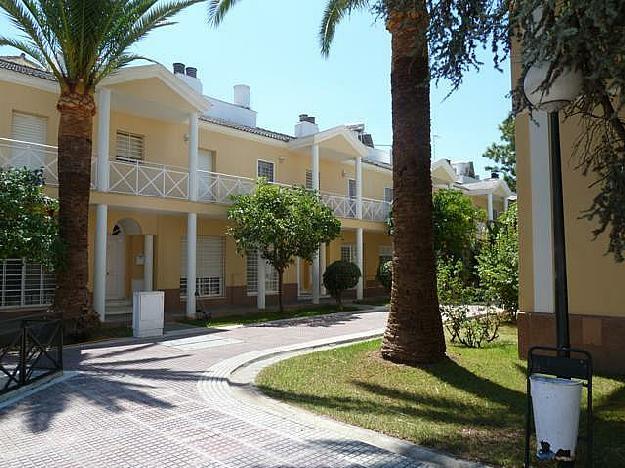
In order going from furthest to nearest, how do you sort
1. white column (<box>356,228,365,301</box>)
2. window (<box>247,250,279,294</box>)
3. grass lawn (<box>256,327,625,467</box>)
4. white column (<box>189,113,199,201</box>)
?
white column (<box>356,228,365,301</box>)
window (<box>247,250,279,294</box>)
white column (<box>189,113,199,201</box>)
grass lawn (<box>256,327,625,467</box>)

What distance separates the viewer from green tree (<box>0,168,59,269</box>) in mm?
10047

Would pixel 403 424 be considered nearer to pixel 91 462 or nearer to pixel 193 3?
pixel 91 462

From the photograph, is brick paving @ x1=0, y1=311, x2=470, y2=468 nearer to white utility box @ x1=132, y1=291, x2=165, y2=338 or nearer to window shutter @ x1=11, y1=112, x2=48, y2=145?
white utility box @ x1=132, y1=291, x2=165, y2=338

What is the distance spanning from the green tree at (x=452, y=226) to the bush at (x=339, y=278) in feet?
15.3

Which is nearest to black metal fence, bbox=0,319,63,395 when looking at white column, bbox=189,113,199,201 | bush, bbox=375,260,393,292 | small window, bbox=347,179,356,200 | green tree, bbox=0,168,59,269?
green tree, bbox=0,168,59,269

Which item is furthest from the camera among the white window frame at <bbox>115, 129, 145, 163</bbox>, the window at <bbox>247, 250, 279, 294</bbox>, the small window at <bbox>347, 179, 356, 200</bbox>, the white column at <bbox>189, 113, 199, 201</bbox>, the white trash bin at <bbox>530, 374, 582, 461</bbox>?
the small window at <bbox>347, 179, 356, 200</bbox>

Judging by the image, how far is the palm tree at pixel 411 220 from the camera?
863 centimetres

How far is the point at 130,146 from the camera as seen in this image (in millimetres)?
17109

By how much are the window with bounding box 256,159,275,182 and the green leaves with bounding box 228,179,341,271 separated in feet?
12.5

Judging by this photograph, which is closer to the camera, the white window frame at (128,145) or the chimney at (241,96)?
the white window frame at (128,145)

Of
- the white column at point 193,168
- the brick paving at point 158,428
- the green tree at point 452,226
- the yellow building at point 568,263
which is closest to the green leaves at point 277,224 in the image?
the white column at point 193,168

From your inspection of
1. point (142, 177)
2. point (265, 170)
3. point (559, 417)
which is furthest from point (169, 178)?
point (559, 417)

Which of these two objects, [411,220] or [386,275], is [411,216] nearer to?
[411,220]

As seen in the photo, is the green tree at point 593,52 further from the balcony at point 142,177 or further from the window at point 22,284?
the window at point 22,284
